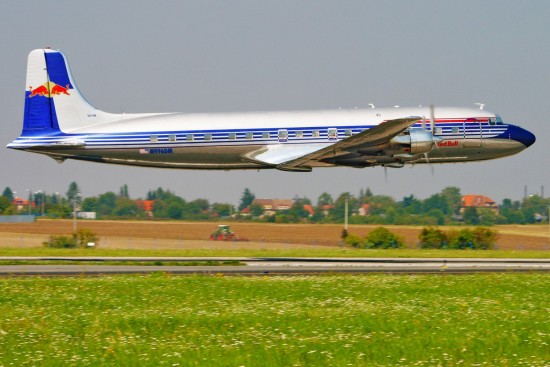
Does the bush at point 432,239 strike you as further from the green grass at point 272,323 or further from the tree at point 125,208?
the tree at point 125,208

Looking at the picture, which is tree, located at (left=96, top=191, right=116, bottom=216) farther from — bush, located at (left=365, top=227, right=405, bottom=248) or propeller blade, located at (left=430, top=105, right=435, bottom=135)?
propeller blade, located at (left=430, top=105, right=435, bottom=135)

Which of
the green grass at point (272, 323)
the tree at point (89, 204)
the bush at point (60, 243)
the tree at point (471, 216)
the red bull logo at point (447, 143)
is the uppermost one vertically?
the red bull logo at point (447, 143)

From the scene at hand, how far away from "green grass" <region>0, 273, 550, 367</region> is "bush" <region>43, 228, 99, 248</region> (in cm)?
4519

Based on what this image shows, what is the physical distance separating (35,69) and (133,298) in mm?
24954

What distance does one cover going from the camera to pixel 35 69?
155 ft

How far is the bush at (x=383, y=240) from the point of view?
260 ft

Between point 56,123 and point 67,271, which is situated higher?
point 56,123

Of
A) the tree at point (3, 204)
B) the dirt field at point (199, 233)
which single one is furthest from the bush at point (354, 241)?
the tree at point (3, 204)

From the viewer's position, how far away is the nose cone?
1865 inches

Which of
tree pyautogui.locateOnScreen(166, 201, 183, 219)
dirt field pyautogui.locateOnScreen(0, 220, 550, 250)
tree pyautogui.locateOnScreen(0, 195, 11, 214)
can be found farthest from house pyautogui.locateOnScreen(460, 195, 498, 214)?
tree pyautogui.locateOnScreen(0, 195, 11, 214)

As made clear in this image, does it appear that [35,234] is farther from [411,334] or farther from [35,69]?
[411,334]

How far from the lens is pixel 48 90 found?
47219mm

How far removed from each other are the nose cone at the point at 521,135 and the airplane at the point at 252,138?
1.59 metres

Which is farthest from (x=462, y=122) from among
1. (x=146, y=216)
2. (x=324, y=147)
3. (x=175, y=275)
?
(x=146, y=216)
